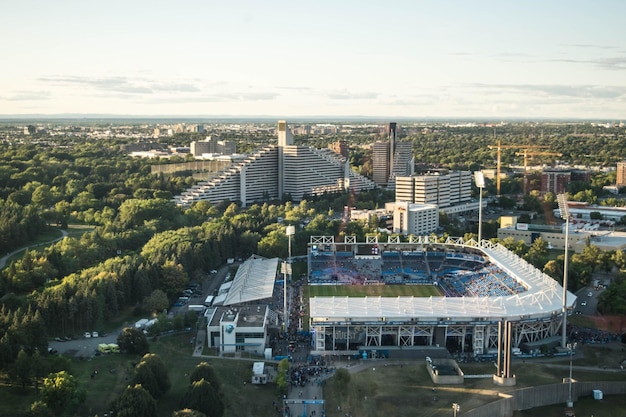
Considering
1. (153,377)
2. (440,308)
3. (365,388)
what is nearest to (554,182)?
(440,308)

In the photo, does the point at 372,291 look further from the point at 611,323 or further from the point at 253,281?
the point at 611,323

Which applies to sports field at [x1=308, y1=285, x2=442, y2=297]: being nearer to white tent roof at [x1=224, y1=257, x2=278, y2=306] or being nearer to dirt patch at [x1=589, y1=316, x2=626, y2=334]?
white tent roof at [x1=224, y1=257, x2=278, y2=306]

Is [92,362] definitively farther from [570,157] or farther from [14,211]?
[570,157]

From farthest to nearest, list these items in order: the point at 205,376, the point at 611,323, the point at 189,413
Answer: the point at 611,323 → the point at 205,376 → the point at 189,413

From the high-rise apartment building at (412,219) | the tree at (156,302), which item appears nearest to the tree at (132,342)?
the tree at (156,302)

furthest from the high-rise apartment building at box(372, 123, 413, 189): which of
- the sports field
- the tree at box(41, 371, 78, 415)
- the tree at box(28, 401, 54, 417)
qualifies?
the tree at box(28, 401, 54, 417)

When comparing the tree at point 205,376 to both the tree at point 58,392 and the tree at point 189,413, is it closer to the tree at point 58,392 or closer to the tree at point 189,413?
the tree at point 189,413

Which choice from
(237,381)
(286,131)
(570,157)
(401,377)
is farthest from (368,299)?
(570,157)
